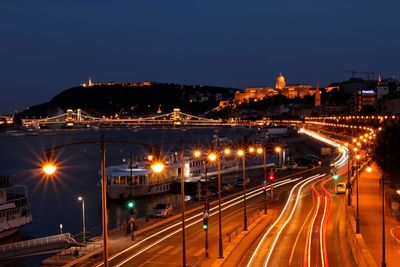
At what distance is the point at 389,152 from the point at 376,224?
350cm

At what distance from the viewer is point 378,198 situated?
30.3 m

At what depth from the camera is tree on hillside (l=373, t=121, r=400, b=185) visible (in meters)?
21.3

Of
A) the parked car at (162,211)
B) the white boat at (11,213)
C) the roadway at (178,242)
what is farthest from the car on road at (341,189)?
the white boat at (11,213)

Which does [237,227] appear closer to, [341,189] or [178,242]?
[178,242]

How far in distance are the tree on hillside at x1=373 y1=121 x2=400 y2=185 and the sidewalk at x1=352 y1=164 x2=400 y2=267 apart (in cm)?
192

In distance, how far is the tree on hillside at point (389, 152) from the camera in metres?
21.3

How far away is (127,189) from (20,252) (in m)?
18.9

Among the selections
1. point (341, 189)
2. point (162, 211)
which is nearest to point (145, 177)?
point (341, 189)

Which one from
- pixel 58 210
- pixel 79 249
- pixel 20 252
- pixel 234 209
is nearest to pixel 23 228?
pixel 58 210

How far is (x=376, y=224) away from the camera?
2356cm

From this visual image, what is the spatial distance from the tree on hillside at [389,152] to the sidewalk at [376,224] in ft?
6.30

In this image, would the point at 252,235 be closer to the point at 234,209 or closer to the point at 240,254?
the point at 240,254

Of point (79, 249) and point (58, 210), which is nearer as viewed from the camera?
point (79, 249)

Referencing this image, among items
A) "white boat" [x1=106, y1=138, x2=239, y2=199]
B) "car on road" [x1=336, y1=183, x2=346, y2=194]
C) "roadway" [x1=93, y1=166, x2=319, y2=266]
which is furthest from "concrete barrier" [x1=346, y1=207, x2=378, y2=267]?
"white boat" [x1=106, y1=138, x2=239, y2=199]
